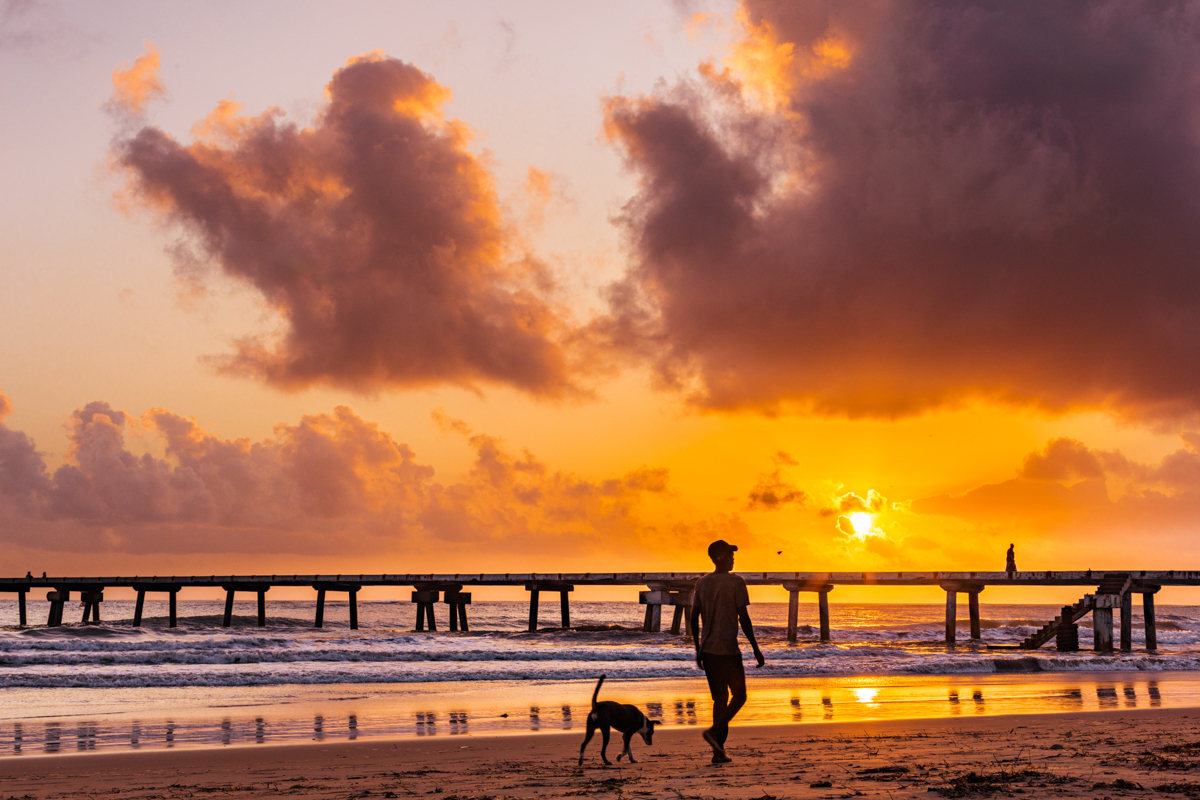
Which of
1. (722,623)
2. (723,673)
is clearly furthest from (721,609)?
(723,673)

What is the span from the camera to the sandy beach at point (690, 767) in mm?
8023

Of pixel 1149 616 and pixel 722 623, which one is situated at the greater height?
pixel 722 623

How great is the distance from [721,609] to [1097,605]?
33.6 meters

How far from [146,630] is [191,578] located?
33.3 ft

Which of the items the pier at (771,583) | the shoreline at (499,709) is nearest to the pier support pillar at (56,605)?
the pier at (771,583)

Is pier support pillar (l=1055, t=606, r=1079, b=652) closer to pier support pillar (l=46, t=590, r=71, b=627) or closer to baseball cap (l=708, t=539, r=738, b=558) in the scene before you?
baseball cap (l=708, t=539, r=738, b=558)

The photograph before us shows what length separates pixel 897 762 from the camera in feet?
31.6

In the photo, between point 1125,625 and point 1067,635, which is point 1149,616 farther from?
point 1067,635

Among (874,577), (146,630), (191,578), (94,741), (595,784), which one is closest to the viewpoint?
(595,784)

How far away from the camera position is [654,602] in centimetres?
4881

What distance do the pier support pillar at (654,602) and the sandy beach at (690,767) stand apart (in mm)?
35557

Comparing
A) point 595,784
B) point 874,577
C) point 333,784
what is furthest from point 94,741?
point 874,577

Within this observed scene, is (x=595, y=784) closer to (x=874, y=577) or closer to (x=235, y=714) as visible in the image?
(x=235, y=714)

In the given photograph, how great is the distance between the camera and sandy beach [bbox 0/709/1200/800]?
8.02 m
